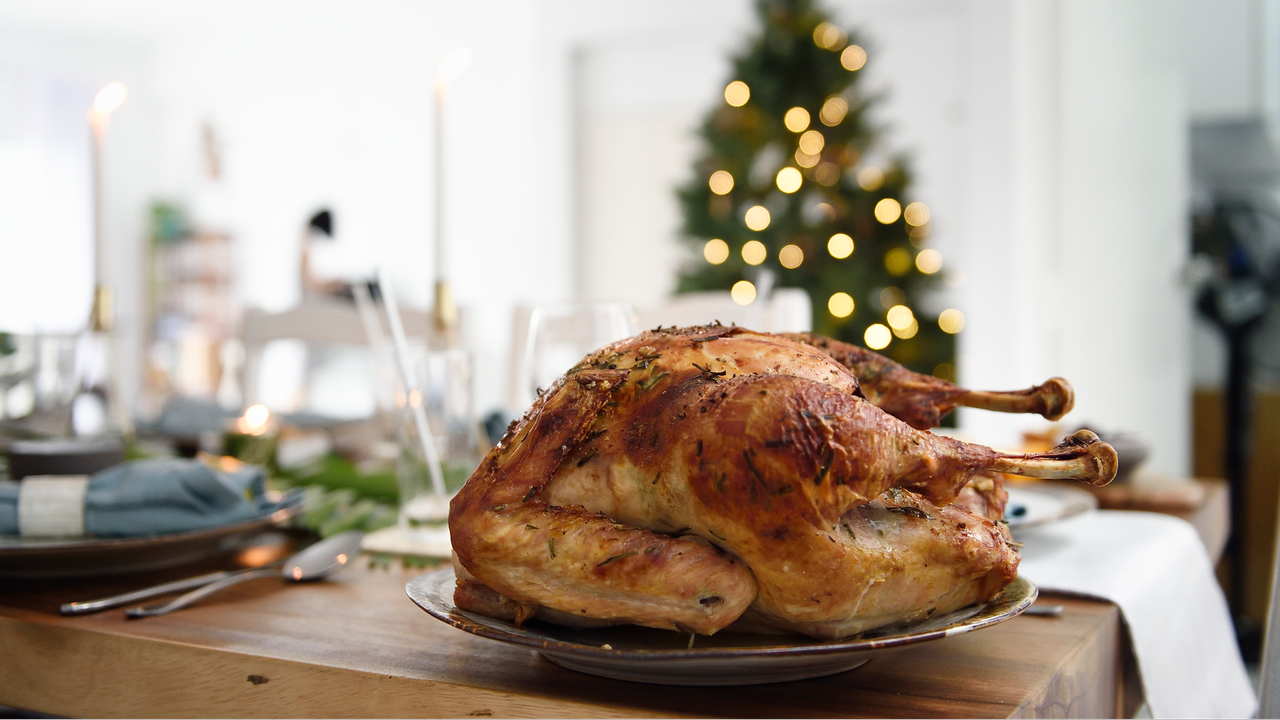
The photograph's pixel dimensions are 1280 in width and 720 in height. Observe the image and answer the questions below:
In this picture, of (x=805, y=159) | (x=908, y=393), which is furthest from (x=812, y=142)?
(x=908, y=393)

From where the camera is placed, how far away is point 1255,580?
2.99 m

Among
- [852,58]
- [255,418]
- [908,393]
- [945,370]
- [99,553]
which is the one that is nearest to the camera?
[908,393]

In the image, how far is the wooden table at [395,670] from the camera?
1.56ft

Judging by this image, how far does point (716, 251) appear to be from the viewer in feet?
12.9

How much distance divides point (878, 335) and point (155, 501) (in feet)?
10.9

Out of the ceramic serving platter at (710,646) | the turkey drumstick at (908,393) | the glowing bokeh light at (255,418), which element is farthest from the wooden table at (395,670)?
the glowing bokeh light at (255,418)

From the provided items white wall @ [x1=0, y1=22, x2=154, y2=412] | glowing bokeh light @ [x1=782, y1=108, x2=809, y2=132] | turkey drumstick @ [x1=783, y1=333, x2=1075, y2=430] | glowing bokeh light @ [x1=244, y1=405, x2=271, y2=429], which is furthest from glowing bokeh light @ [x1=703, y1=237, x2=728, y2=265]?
white wall @ [x1=0, y1=22, x2=154, y2=412]

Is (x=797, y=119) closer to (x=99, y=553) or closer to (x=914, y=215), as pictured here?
(x=914, y=215)

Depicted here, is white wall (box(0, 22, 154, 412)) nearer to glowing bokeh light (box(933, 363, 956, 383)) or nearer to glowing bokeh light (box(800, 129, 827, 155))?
glowing bokeh light (box(800, 129, 827, 155))

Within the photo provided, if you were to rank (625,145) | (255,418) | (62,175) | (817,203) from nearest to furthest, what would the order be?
1. (255,418)
2. (817,203)
3. (625,145)
4. (62,175)

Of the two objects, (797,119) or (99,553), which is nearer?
(99,553)

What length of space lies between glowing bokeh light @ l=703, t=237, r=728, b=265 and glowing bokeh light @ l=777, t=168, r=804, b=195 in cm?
32

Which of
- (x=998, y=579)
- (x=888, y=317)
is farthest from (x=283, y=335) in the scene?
(x=888, y=317)

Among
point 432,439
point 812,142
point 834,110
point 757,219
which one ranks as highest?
point 834,110
